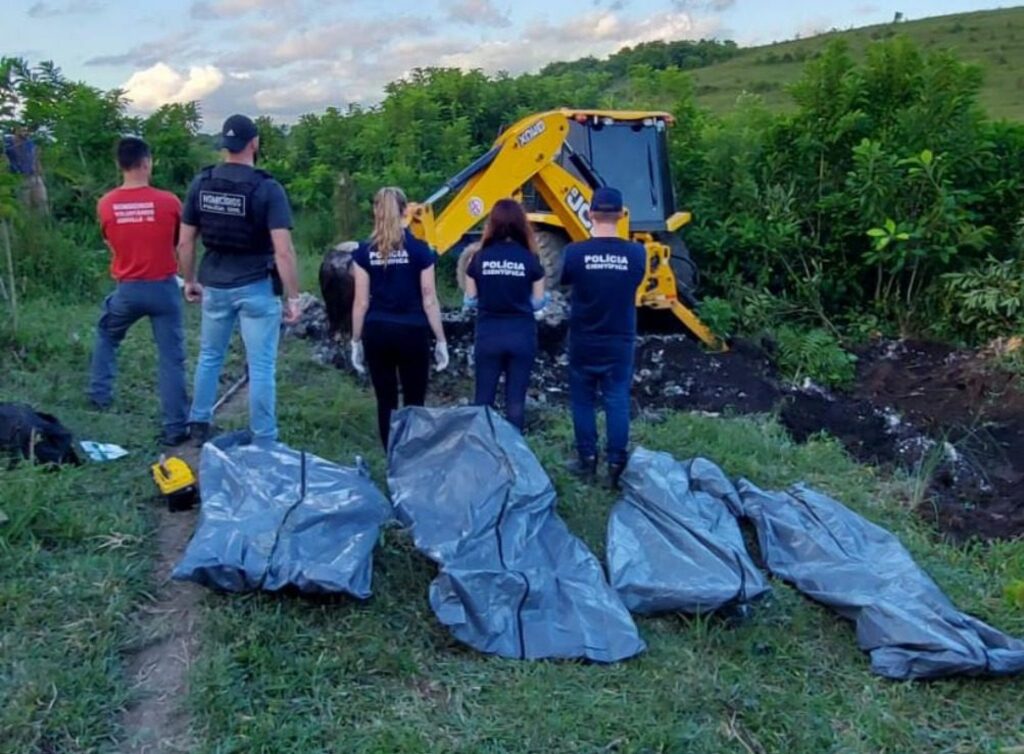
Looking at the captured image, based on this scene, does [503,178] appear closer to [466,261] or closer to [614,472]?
[466,261]

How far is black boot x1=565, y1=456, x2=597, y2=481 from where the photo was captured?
5.94 m

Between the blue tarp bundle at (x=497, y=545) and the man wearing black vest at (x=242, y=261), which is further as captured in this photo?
the man wearing black vest at (x=242, y=261)

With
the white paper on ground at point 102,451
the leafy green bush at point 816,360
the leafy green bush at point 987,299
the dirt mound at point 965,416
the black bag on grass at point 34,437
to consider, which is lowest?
the dirt mound at point 965,416

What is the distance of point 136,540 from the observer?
4.59 metres

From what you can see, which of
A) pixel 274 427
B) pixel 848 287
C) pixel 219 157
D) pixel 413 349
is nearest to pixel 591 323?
pixel 413 349

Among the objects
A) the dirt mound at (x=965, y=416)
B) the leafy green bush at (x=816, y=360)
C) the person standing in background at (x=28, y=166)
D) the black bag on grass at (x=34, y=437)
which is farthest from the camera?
the person standing in background at (x=28, y=166)

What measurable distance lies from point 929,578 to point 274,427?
3.39 meters

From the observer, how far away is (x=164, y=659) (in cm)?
393

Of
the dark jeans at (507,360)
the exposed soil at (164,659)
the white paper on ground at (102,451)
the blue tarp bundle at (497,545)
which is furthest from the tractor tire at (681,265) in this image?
the exposed soil at (164,659)

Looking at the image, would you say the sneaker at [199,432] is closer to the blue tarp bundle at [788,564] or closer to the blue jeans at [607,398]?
the blue jeans at [607,398]

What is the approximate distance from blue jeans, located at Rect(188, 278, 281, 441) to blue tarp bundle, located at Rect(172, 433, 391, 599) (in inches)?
28.4

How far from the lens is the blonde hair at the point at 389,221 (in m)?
5.17

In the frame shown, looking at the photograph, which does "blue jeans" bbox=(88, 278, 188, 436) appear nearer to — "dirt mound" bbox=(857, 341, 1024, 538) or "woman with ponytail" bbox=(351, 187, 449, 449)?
"woman with ponytail" bbox=(351, 187, 449, 449)

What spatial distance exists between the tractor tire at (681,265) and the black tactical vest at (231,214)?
5.28 m
